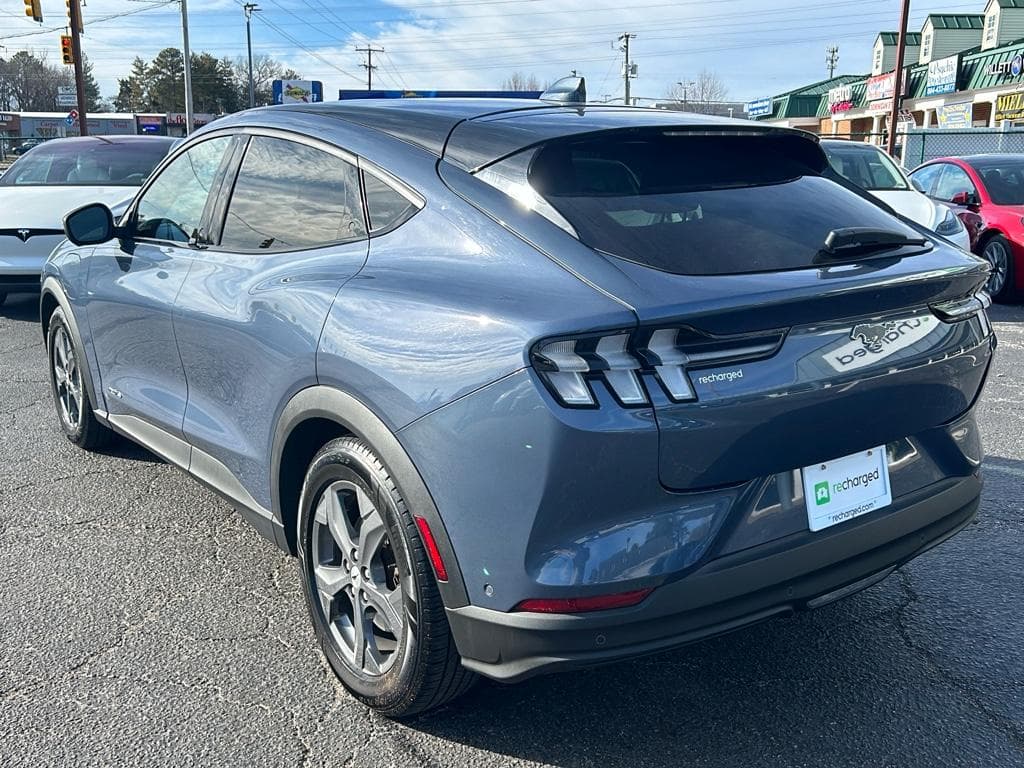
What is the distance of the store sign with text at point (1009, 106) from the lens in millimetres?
31625

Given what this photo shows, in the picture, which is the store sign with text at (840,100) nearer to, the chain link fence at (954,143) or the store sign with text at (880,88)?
the store sign with text at (880,88)

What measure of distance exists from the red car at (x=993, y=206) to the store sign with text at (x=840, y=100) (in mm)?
40049

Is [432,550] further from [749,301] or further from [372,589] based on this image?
[749,301]

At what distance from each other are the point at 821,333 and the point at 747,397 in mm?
290

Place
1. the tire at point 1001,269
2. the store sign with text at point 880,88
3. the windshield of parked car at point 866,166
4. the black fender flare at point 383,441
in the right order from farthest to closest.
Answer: the store sign with text at point 880,88, the windshield of parked car at point 866,166, the tire at point 1001,269, the black fender flare at point 383,441

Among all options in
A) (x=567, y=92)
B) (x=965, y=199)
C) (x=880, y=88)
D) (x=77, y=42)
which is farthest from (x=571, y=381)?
(x=880, y=88)

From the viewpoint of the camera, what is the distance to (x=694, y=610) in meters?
2.09

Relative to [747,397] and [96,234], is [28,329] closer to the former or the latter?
[96,234]

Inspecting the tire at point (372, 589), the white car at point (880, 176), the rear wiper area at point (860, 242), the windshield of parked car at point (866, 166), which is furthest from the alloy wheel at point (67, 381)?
the windshield of parked car at point (866, 166)

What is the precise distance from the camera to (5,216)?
329 inches

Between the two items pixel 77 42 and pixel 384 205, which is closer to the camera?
pixel 384 205

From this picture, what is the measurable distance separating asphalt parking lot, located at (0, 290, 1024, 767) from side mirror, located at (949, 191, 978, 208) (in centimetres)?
742

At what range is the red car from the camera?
946cm

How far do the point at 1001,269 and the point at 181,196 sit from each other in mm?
8726
